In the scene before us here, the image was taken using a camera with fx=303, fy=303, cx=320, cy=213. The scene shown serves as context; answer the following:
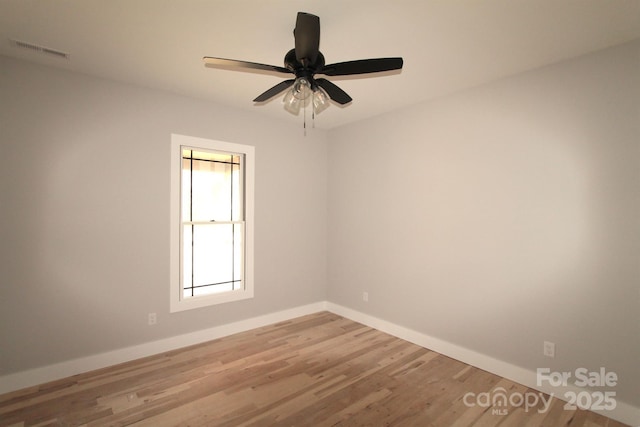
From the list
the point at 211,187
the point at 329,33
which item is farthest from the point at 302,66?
the point at 211,187

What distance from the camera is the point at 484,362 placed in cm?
288

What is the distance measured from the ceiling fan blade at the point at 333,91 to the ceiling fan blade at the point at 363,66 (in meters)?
0.12

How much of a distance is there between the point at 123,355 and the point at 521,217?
394cm

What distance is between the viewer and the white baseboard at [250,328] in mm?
2445

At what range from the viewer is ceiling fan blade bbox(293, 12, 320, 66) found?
1.54 metres

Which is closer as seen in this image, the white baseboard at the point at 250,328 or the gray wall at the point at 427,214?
the gray wall at the point at 427,214

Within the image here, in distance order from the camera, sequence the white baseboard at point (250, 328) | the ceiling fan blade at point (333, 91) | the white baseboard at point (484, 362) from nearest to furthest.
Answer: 1. the ceiling fan blade at point (333, 91)
2. the white baseboard at point (484, 362)
3. the white baseboard at point (250, 328)

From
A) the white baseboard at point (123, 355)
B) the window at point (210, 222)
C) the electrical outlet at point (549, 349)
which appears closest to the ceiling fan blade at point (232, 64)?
the window at point (210, 222)

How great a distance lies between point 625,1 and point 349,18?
1592 millimetres

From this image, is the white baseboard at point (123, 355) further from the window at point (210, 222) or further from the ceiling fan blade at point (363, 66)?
the ceiling fan blade at point (363, 66)

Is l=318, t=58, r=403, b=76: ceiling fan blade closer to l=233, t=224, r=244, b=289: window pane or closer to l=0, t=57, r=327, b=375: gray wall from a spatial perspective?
l=0, t=57, r=327, b=375: gray wall

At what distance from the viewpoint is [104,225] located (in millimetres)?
2863

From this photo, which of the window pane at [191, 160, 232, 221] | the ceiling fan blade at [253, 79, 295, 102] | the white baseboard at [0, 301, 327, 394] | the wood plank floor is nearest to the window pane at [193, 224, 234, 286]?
the window pane at [191, 160, 232, 221]

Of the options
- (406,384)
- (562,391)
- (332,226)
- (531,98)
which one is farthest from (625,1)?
(332,226)
